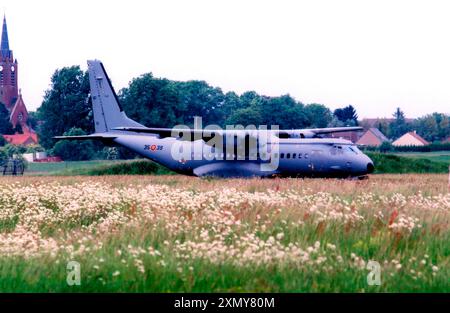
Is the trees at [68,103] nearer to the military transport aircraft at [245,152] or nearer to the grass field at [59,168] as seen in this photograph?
the grass field at [59,168]

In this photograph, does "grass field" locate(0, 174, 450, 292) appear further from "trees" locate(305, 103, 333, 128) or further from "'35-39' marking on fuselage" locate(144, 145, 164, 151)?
"trees" locate(305, 103, 333, 128)

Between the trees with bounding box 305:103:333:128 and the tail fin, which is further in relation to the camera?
the trees with bounding box 305:103:333:128

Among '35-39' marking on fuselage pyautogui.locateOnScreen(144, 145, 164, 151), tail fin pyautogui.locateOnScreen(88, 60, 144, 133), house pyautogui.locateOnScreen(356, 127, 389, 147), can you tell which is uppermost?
tail fin pyautogui.locateOnScreen(88, 60, 144, 133)

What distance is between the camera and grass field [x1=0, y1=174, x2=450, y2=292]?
389 inches

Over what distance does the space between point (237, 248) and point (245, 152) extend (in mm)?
29612

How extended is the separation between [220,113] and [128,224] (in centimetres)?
13965

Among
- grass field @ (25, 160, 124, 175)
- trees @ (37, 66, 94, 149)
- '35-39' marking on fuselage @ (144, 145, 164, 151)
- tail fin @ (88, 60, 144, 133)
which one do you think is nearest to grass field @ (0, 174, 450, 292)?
'35-39' marking on fuselage @ (144, 145, 164, 151)

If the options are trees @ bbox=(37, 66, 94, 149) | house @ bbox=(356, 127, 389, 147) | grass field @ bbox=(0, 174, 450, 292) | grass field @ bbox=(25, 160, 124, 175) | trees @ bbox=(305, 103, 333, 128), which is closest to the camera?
grass field @ bbox=(0, 174, 450, 292)

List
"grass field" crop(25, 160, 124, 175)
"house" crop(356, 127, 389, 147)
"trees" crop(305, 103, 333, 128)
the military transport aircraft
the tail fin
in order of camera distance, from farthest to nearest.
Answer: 1. "house" crop(356, 127, 389, 147)
2. "trees" crop(305, 103, 333, 128)
3. "grass field" crop(25, 160, 124, 175)
4. the tail fin
5. the military transport aircraft

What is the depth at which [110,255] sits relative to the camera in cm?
1099

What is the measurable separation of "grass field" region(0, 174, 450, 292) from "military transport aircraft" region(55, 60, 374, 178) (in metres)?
21.5

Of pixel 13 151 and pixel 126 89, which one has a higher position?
pixel 126 89
